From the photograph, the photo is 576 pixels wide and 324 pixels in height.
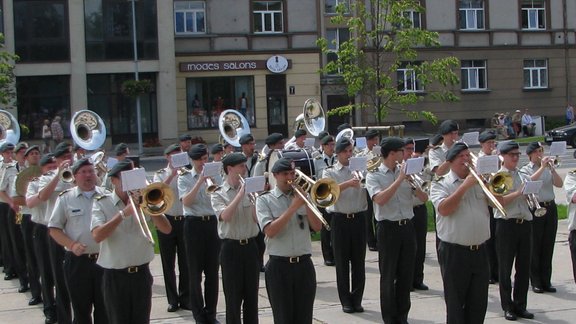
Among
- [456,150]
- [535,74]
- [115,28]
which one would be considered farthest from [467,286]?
[535,74]

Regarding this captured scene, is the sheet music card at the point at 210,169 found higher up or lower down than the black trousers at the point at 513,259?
higher up

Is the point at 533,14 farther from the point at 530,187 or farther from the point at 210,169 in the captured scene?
the point at 210,169

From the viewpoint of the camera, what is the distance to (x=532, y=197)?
1030 centimetres

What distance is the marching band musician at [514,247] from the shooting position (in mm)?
10305

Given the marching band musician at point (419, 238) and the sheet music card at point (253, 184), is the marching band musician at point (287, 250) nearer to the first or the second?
the sheet music card at point (253, 184)

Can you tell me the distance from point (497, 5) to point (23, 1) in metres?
22.4

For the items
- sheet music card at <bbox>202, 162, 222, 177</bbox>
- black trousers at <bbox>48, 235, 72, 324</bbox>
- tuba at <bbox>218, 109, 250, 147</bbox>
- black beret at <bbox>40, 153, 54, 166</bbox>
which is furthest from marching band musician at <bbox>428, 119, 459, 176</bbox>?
black trousers at <bbox>48, 235, 72, 324</bbox>

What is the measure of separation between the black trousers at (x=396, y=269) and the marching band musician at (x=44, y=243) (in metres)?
3.97

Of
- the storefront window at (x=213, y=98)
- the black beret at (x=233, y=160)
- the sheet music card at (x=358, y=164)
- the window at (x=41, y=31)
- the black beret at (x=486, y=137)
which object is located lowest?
the sheet music card at (x=358, y=164)

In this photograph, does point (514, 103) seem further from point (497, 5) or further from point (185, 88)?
point (185, 88)

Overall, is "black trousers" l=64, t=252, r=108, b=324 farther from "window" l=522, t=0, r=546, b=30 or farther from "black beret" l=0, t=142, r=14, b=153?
"window" l=522, t=0, r=546, b=30

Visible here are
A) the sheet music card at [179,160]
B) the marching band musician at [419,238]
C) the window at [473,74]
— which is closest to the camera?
the sheet music card at [179,160]

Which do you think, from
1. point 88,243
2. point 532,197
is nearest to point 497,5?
point 532,197

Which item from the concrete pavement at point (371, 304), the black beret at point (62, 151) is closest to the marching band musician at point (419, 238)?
the concrete pavement at point (371, 304)
